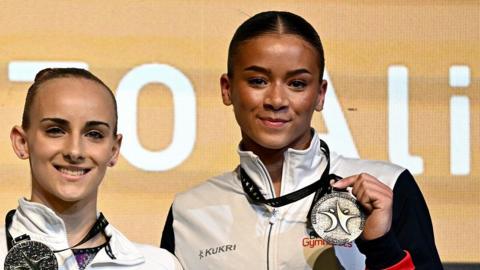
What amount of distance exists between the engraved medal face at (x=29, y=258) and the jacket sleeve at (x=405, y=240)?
64 cm

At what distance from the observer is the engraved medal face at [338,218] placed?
2148mm

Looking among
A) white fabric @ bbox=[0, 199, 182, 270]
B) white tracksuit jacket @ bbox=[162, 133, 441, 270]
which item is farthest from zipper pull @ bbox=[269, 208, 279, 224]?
white fabric @ bbox=[0, 199, 182, 270]

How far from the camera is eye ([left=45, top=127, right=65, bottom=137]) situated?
2109 millimetres

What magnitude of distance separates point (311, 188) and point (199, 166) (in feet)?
2.27

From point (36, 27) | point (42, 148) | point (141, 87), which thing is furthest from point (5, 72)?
point (42, 148)

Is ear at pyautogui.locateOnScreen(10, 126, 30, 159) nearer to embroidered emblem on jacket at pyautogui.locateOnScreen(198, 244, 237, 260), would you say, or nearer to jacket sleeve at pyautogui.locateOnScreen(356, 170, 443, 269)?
embroidered emblem on jacket at pyautogui.locateOnScreen(198, 244, 237, 260)

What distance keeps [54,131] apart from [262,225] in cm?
52

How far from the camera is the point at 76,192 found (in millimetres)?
2094

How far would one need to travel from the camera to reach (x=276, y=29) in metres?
2.33

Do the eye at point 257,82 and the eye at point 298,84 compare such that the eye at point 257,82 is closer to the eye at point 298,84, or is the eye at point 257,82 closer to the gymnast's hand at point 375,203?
the eye at point 298,84

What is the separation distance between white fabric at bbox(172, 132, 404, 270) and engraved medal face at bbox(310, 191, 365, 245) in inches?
3.9

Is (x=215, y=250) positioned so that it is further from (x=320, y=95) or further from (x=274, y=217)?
(x=320, y=95)

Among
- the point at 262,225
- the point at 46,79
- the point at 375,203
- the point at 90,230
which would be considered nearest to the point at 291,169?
the point at 262,225

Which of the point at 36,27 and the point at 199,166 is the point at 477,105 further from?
the point at 36,27
